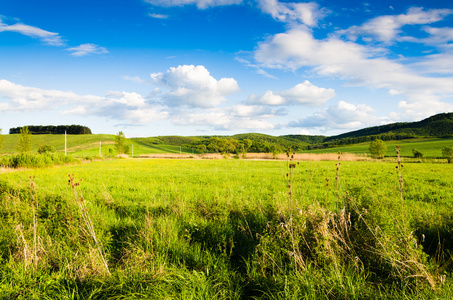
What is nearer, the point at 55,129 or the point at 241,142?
the point at 241,142

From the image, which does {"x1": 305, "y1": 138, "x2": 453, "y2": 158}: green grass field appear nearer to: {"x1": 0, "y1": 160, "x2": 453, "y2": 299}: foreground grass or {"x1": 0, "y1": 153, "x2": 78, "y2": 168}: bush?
{"x1": 0, "y1": 153, "x2": 78, "y2": 168}: bush

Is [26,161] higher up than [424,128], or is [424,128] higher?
[424,128]

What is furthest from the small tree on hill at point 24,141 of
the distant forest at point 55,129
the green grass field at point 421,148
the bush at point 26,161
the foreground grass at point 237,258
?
the distant forest at point 55,129

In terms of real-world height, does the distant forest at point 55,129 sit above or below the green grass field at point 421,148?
above

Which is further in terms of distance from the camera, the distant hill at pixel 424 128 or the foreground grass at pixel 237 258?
the distant hill at pixel 424 128

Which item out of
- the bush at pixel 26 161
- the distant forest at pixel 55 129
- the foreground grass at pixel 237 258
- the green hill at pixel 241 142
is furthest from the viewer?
the distant forest at pixel 55 129

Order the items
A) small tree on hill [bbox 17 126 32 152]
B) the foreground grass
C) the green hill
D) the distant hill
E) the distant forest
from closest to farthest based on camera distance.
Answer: the foreground grass < small tree on hill [bbox 17 126 32 152] < the green hill < the distant forest < the distant hill

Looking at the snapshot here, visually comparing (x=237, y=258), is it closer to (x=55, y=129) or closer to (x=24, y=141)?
(x=24, y=141)

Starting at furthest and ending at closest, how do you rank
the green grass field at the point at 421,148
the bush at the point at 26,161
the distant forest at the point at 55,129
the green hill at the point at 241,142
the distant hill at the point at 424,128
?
the distant hill at the point at 424,128 → the distant forest at the point at 55,129 → the green hill at the point at 241,142 → the green grass field at the point at 421,148 → the bush at the point at 26,161

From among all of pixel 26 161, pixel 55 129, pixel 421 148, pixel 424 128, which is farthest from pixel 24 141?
pixel 424 128

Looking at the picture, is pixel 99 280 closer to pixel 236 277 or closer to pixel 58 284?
pixel 58 284

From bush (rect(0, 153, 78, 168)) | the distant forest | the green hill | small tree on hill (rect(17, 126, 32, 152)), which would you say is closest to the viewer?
bush (rect(0, 153, 78, 168))

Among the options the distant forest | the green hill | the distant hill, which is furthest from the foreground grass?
the distant hill

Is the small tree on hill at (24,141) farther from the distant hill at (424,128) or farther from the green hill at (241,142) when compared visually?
the distant hill at (424,128)
